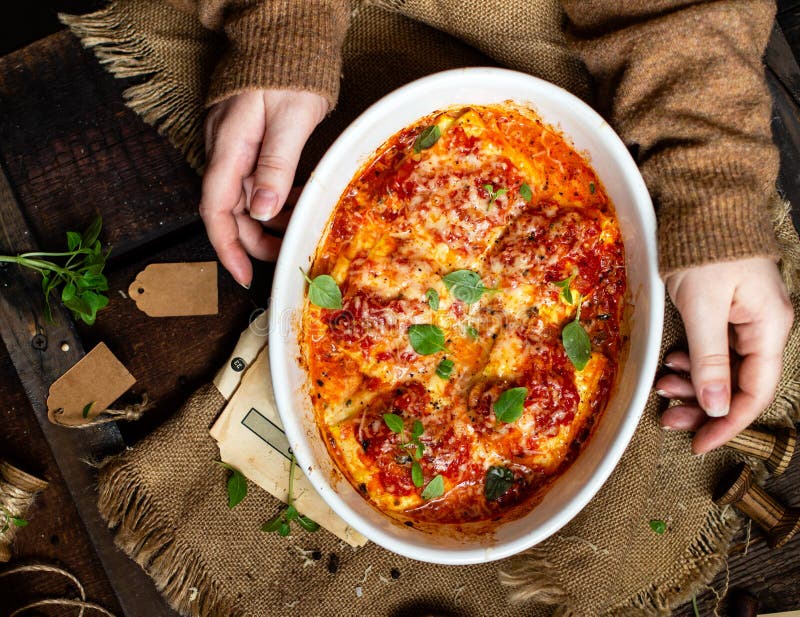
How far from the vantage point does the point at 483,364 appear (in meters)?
1.75

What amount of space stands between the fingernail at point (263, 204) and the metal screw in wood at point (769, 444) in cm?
141

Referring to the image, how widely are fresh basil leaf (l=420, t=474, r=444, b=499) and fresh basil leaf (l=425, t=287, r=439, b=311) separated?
16.7 inches

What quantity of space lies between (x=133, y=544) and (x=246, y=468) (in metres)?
0.37

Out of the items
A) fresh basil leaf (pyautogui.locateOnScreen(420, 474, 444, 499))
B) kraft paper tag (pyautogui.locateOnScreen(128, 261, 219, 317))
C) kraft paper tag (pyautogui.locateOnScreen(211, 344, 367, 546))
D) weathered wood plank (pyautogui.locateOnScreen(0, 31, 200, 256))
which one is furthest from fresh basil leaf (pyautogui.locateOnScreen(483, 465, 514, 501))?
weathered wood plank (pyautogui.locateOnScreen(0, 31, 200, 256))

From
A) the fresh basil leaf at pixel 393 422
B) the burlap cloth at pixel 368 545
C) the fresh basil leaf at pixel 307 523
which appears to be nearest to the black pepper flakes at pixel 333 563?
the burlap cloth at pixel 368 545

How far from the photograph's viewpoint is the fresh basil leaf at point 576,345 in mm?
1666

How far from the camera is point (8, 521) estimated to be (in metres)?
1.92

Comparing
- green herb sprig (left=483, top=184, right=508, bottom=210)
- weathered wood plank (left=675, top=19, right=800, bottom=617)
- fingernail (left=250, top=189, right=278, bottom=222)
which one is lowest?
weathered wood plank (left=675, top=19, right=800, bottom=617)

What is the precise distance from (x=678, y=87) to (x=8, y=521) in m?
2.11

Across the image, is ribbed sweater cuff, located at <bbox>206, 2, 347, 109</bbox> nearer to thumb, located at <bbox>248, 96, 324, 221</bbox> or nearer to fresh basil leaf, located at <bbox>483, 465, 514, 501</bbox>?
thumb, located at <bbox>248, 96, 324, 221</bbox>

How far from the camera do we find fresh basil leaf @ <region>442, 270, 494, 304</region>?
1.69 meters

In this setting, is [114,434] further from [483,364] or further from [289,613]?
[483,364]

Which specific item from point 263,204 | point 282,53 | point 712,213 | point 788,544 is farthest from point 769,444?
point 282,53

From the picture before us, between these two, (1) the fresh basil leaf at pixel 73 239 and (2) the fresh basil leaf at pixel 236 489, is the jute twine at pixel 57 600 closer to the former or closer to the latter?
(2) the fresh basil leaf at pixel 236 489
